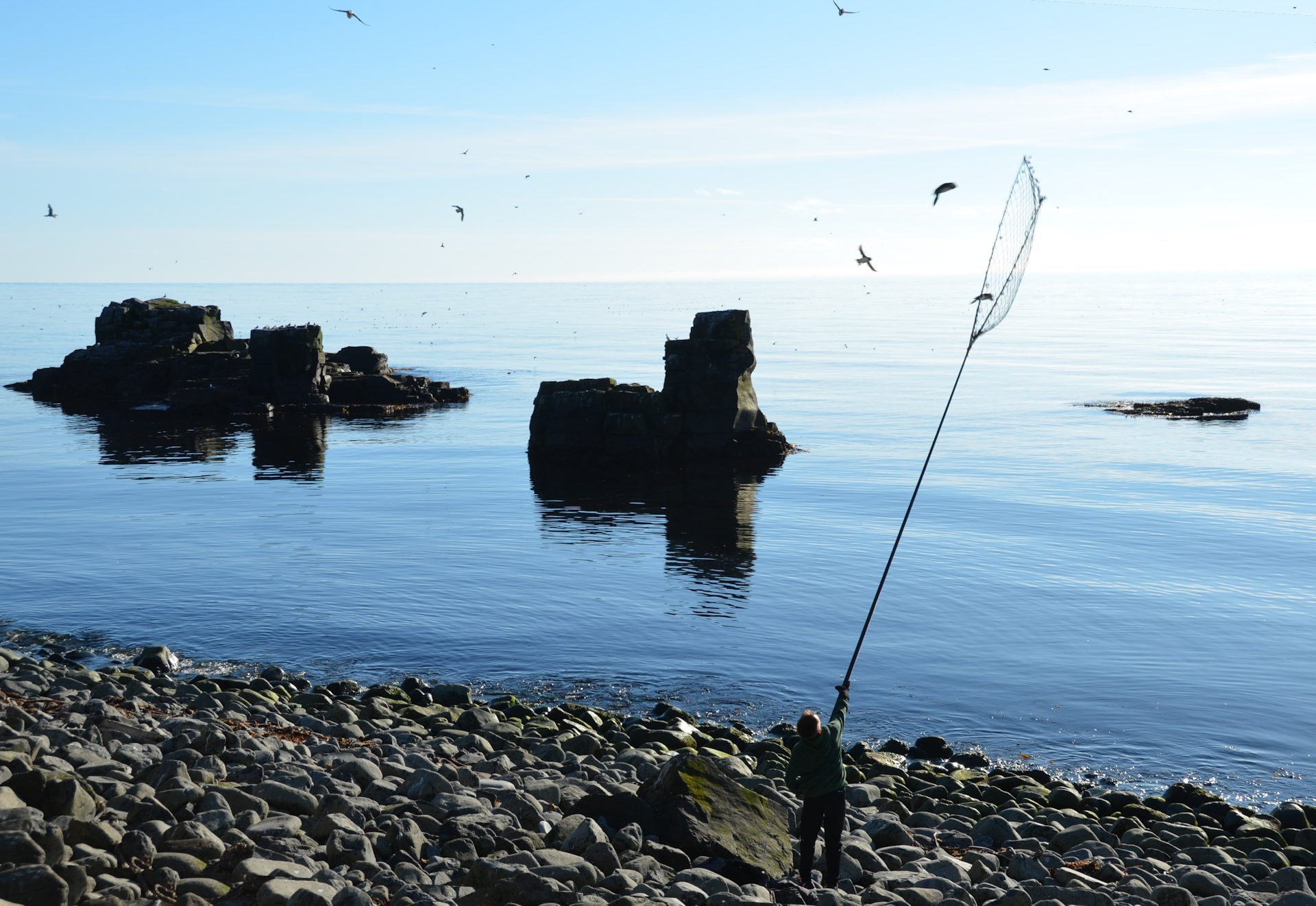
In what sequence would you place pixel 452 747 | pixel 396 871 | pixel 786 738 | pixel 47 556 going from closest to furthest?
1. pixel 396 871
2. pixel 452 747
3. pixel 786 738
4. pixel 47 556

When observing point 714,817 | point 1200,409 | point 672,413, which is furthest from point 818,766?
point 1200,409

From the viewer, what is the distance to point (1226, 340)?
171625 mm

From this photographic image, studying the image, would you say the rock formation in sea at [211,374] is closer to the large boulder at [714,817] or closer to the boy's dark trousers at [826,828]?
the large boulder at [714,817]

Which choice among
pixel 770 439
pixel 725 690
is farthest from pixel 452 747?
pixel 770 439

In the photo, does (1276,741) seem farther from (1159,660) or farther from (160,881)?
(160,881)

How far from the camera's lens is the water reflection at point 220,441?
57844 mm

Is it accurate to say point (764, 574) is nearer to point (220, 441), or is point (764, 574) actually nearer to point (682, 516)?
point (682, 516)

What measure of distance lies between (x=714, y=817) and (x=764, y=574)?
25.0m

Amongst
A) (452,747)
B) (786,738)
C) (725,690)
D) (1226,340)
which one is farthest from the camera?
(1226,340)

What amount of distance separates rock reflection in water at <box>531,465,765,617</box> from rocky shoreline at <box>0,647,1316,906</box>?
48.8 feet

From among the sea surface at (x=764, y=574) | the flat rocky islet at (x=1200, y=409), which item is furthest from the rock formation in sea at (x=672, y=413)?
the flat rocky islet at (x=1200, y=409)

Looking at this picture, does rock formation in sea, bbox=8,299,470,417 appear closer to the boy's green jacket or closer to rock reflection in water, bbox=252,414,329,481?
rock reflection in water, bbox=252,414,329,481

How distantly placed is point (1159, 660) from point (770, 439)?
3569cm

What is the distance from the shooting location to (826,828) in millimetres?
11125
